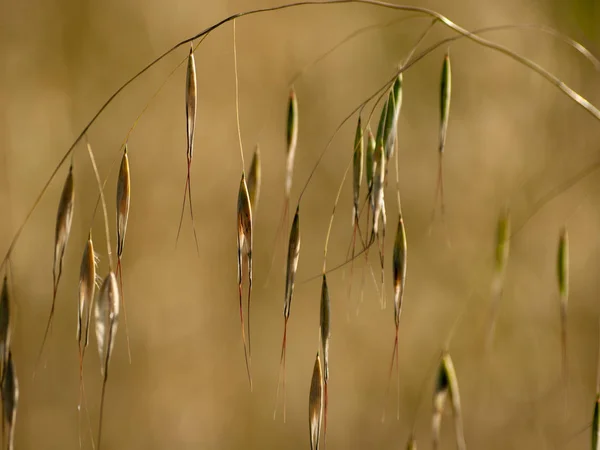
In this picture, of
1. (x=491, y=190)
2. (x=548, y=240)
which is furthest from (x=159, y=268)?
(x=548, y=240)

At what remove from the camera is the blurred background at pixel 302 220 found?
1.15 m

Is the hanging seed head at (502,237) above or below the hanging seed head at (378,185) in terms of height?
below

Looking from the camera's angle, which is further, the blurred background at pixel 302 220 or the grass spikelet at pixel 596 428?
the blurred background at pixel 302 220

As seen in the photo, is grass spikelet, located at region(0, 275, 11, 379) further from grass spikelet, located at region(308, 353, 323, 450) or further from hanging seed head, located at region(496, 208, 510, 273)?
hanging seed head, located at region(496, 208, 510, 273)

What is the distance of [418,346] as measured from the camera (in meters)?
1.35

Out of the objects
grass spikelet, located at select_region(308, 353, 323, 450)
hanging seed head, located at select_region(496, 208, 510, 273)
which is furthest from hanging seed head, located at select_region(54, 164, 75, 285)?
hanging seed head, located at select_region(496, 208, 510, 273)

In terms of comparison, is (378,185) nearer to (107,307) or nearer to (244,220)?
(244,220)

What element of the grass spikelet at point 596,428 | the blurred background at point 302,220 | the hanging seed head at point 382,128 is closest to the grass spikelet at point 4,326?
the hanging seed head at point 382,128

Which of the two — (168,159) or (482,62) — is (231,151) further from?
(482,62)

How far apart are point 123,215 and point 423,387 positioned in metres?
1.02

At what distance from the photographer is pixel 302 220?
1.27 metres

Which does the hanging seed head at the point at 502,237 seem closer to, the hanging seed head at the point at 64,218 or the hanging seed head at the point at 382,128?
the hanging seed head at the point at 382,128

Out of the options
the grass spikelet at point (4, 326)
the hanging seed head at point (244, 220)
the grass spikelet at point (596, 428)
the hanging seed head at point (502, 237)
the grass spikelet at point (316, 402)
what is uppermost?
the hanging seed head at point (244, 220)

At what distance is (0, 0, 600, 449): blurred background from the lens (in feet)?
3.77
